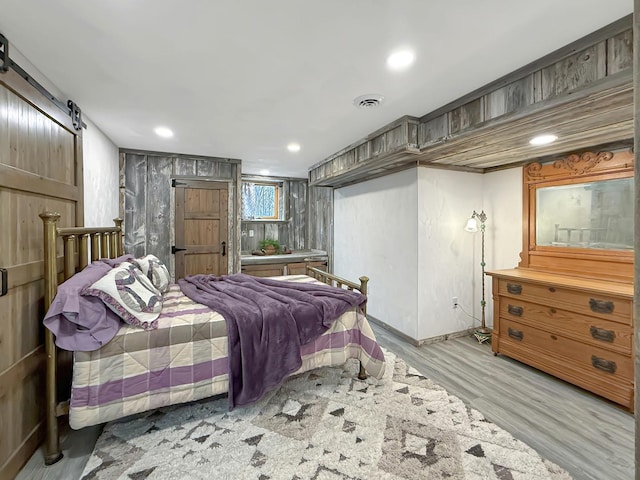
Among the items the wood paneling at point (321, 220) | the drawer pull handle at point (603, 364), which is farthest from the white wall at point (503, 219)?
the wood paneling at point (321, 220)

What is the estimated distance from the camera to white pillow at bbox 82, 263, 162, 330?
5.59 ft

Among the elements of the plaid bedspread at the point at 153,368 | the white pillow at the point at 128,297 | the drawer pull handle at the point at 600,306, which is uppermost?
the white pillow at the point at 128,297

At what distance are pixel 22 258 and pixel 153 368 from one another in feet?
3.17

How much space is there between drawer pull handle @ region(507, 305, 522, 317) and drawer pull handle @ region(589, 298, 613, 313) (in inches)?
23.1

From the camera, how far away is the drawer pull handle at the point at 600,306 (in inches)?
85.5

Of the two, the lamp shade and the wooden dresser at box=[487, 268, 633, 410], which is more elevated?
the lamp shade

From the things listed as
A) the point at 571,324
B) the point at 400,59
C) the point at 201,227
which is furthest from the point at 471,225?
the point at 201,227

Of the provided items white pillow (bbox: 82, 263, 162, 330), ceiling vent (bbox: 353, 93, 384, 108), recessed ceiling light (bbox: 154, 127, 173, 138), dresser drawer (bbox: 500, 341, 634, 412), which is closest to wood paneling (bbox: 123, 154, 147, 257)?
recessed ceiling light (bbox: 154, 127, 173, 138)

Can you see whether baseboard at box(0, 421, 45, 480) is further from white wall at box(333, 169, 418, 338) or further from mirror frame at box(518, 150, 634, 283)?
mirror frame at box(518, 150, 634, 283)

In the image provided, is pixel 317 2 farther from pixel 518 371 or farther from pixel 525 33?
pixel 518 371

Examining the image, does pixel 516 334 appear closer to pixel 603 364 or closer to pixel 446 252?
pixel 603 364

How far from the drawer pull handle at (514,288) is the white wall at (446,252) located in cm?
66

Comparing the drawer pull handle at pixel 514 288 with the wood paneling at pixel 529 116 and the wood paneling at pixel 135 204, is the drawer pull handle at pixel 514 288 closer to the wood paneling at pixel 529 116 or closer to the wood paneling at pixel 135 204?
the wood paneling at pixel 529 116

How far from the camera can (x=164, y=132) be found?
3.20 meters
